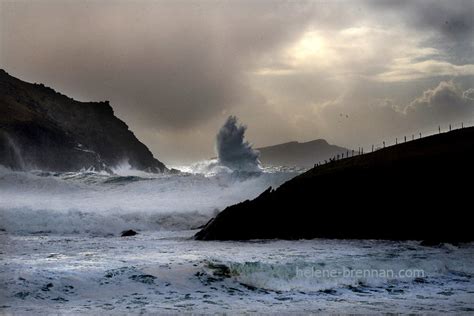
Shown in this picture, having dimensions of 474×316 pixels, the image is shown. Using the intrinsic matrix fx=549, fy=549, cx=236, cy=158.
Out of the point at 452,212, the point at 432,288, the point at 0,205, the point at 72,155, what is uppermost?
the point at 72,155

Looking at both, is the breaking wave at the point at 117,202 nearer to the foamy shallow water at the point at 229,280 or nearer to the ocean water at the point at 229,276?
the ocean water at the point at 229,276

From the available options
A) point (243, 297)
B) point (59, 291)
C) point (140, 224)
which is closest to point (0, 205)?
point (140, 224)

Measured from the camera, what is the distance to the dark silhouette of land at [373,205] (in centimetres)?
2139

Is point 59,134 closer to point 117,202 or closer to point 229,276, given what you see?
point 117,202

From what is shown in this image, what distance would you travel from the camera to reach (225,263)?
14898 millimetres

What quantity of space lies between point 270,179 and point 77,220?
1819 cm

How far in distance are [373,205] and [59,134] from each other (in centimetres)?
10746

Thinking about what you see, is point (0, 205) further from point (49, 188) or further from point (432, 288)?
point (432, 288)

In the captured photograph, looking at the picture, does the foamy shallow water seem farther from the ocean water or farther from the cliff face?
the cliff face

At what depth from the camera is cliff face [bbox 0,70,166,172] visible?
106438 mm

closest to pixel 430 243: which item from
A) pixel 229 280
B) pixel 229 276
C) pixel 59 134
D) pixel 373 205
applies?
pixel 373 205

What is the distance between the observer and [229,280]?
13.3 metres

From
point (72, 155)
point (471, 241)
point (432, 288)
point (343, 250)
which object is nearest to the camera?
point (432, 288)

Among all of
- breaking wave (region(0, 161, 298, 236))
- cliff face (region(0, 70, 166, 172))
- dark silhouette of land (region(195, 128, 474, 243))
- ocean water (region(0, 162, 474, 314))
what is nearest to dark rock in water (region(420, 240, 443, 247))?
ocean water (region(0, 162, 474, 314))
